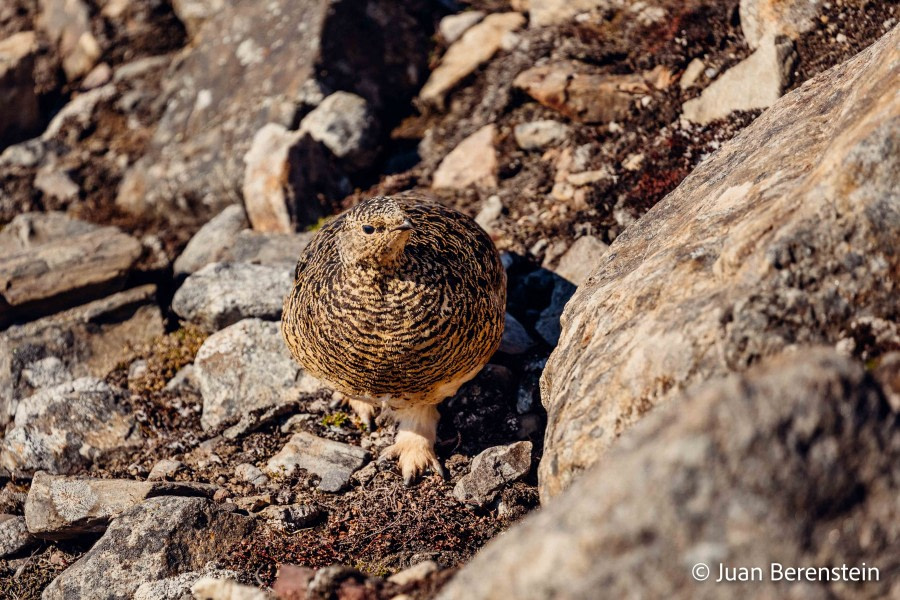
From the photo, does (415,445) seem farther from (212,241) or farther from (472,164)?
Answer: (212,241)

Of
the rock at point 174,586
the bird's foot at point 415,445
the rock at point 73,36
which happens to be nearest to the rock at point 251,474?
Answer: the bird's foot at point 415,445

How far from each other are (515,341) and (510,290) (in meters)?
0.79

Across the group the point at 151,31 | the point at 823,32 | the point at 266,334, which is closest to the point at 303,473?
the point at 266,334

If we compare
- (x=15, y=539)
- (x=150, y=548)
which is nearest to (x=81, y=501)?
(x=15, y=539)

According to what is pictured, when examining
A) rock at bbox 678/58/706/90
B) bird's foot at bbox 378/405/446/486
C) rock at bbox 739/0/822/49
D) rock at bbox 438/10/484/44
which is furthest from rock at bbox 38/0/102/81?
rock at bbox 739/0/822/49

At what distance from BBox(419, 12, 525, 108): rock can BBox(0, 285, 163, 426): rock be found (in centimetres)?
391

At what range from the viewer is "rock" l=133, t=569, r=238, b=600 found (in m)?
5.52

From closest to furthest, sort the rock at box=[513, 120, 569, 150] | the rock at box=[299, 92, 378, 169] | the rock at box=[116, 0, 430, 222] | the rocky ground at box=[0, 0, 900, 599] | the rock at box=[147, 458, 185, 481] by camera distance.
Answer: the rocky ground at box=[0, 0, 900, 599], the rock at box=[147, 458, 185, 481], the rock at box=[513, 120, 569, 150], the rock at box=[299, 92, 378, 169], the rock at box=[116, 0, 430, 222]

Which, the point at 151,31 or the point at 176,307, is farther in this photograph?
the point at 151,31

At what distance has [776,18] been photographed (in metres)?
8.09

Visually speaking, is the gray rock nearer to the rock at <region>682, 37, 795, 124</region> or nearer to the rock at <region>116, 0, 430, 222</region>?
the rock at <region>116, 0, 430, 222</region>

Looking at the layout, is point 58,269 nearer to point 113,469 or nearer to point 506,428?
point 113,469

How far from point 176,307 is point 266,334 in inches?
48.6

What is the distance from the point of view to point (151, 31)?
1222 centimetres
